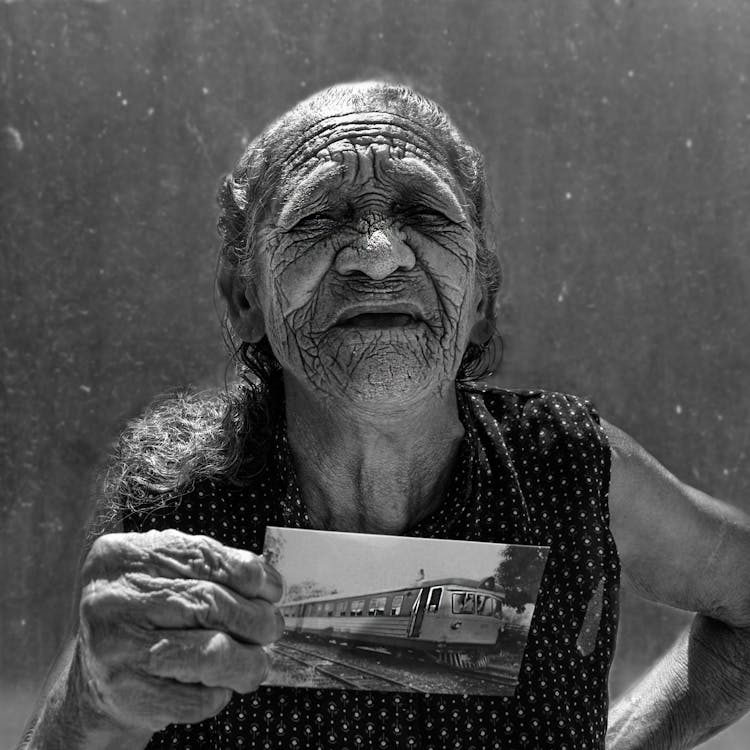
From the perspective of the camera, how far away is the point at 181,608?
1.09m

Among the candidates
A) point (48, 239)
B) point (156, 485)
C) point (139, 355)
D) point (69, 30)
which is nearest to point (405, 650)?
point (156, 485)

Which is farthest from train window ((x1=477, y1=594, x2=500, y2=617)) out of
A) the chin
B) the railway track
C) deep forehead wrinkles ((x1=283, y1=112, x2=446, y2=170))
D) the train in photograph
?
deep forehead wrinkles ((x1=283, y1=112, x2=446, y2=170))

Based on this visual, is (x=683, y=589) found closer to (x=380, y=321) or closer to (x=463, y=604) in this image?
(x=463, y=604)

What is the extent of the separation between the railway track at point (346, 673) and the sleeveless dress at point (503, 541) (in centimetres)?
1

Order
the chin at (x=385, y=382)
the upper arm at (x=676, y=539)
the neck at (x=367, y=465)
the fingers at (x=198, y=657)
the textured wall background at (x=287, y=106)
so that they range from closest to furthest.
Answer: the fingers at (x=198, y=657) → the chin at (x=385, y=382) → the neck at (x=367, y=465) → the upper arm at (x=676, y=539) → the textured wall background at (x=287, y=106)

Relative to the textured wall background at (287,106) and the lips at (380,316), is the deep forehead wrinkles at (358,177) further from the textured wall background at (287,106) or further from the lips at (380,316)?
the textured wall background at (287,106)

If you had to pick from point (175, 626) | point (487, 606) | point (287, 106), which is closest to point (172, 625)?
point (175, 626)

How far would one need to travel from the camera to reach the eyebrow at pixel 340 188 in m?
1.41

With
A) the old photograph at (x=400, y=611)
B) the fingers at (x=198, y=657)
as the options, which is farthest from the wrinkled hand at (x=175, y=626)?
the old photograph at (x=400, y=611)

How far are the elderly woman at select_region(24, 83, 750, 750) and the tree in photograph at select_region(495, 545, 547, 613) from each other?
0.21ft

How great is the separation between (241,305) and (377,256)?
270 millimetres

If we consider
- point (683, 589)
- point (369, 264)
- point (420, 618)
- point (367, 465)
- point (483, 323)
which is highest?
point (369, 264)

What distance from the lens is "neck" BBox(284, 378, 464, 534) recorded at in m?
1.49

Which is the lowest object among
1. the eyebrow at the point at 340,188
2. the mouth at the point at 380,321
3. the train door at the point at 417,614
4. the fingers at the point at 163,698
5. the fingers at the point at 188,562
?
the train door at the point at 417,614
